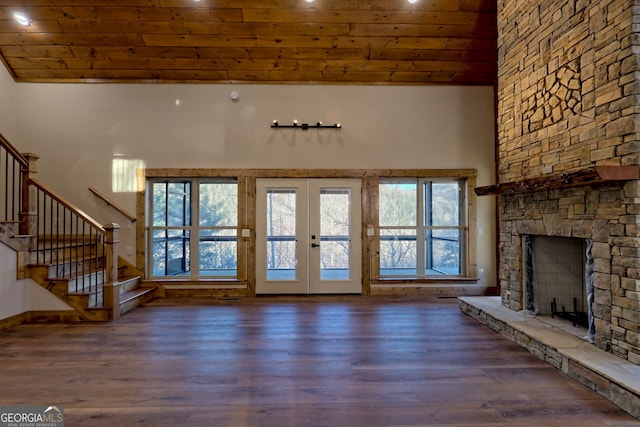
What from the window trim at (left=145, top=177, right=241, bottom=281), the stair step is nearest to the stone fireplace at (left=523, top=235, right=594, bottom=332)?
the window trim at (left=145, top=177, right=241, bottom=281)

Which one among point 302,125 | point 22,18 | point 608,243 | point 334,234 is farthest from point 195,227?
point 608,243

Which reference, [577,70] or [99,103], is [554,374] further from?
[99,103]

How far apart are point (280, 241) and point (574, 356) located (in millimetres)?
4172

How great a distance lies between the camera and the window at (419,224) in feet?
19.5

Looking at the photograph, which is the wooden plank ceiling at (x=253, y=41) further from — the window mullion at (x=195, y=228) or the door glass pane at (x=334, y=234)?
the door glass pane at (x=334, y=234)

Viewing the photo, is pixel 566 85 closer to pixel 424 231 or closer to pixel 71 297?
pixel 424 231

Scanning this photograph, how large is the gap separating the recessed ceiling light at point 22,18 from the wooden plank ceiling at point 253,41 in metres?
0.06

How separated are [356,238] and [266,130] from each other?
2394mm

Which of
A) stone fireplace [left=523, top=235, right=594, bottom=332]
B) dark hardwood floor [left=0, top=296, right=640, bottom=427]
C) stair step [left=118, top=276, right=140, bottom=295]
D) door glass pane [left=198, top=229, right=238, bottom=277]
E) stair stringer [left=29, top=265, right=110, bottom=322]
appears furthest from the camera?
door glass pane [left=198, top=229, right=238, bottom=277]

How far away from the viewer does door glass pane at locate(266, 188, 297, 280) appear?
229 inches

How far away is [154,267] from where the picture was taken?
19.2 feet

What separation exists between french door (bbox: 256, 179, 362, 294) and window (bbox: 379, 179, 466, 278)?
0.55m

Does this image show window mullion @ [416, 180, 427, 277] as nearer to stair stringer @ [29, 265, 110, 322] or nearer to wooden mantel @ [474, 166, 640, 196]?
wooden mantel @ [474, 166, 640, 196]

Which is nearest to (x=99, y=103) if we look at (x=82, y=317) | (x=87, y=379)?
(x=82, y=317)
